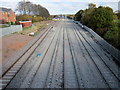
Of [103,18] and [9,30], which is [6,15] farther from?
[103,18]

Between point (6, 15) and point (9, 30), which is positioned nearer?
point (9, 30)

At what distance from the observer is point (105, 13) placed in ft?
77.1

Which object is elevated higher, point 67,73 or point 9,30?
point 9,30

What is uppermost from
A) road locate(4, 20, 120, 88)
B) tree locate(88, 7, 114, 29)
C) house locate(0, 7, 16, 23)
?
house locate(0, 7, 16, 23)

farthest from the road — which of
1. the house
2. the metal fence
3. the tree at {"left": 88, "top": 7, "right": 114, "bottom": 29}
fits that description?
the house

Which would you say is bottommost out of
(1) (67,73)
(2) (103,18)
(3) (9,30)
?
(1) (67,73)

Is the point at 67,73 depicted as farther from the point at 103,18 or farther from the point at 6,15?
the point at 6,15

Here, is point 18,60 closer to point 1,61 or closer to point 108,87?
point 1,61

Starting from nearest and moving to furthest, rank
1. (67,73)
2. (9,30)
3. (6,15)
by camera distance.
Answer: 1. (67,73)
2. (9,30)
3. (6,15)

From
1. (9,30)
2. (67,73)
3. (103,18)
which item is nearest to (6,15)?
(9,30)

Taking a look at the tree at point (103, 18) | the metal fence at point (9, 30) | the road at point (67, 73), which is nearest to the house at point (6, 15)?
the metal fence at point (9, 30)

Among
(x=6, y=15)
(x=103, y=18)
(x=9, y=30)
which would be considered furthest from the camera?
(x=6, y=15)

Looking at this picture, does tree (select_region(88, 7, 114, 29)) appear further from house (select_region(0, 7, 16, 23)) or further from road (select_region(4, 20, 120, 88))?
house (select_region(0, 7, 16, 23))

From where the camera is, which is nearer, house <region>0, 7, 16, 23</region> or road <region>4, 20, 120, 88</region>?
road <region>4, 20, 120, 88</region>
